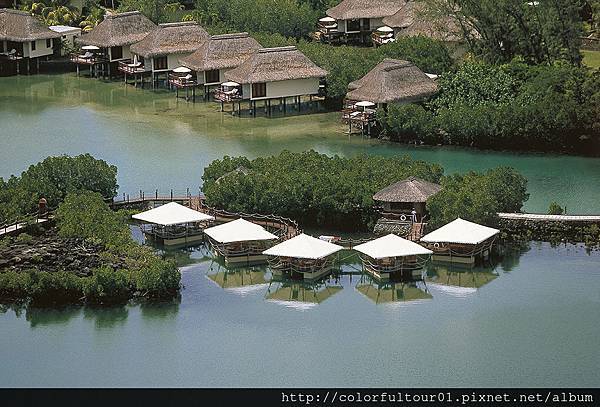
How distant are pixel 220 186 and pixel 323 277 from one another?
5.36m

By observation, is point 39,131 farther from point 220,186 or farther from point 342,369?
point 342,369

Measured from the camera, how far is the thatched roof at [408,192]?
44.1 meters

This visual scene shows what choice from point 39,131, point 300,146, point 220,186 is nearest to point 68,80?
point 39,131

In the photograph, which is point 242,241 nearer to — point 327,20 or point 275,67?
point 275,67

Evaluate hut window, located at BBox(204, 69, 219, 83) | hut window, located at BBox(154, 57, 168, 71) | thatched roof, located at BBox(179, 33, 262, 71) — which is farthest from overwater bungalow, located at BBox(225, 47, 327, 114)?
hut window, located at BBox(154, 57, 168, 71)

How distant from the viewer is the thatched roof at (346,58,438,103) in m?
55.2

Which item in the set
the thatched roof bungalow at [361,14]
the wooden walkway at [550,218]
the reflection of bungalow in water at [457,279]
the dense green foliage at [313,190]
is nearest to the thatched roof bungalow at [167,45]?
the thatched roof bungalow at [361,14]

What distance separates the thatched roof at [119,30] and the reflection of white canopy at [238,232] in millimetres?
24220

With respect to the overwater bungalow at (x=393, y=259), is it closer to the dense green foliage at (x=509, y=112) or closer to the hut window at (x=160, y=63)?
the dense green foliage at (x=509, y=112)

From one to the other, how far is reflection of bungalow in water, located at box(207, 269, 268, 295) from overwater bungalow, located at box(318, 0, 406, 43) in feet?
97.6

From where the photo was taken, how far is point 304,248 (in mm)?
41000

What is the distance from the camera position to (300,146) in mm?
53938

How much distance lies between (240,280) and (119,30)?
1072 inches

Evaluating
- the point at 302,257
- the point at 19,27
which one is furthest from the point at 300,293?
the point at 19,27
